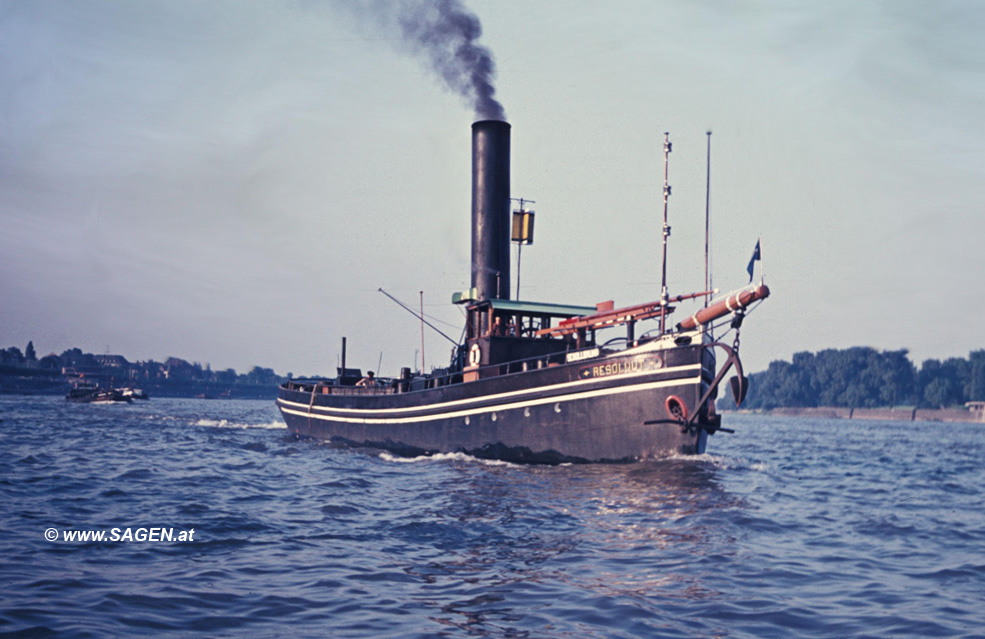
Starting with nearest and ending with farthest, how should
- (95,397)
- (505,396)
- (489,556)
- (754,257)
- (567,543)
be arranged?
(489,556) → (567,543) → (754,257) → (505,396) → (95,397)

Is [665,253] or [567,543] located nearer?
[567,543]

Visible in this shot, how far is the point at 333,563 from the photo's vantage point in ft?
32.0

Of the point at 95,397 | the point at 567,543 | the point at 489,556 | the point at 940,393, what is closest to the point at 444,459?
the point at 567,543

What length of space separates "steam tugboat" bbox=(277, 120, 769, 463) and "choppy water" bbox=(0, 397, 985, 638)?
1470 mm

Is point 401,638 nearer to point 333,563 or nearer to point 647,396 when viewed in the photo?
point 333,563

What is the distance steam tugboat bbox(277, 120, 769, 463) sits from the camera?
20.2m

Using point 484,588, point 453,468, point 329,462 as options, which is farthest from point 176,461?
point 484,588

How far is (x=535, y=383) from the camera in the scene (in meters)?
22.4

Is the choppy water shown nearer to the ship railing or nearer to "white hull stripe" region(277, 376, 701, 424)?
"white hull stripe" region(277, 376, 701, 424)

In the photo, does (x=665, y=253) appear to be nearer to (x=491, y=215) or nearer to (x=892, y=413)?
(x=491, y=215)

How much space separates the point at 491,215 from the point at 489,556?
21068mm

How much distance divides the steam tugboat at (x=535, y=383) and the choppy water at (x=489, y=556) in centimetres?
147

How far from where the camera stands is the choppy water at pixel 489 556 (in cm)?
745

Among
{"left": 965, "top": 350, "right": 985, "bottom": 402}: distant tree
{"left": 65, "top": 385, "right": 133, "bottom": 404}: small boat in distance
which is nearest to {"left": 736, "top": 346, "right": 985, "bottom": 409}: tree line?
{"left": 965, "top": 350, "right": 985, "bottom": 402}: distant tree
